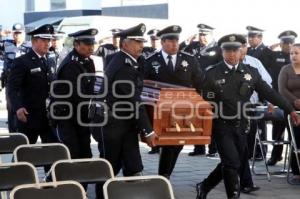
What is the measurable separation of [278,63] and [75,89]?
4392 millimetres

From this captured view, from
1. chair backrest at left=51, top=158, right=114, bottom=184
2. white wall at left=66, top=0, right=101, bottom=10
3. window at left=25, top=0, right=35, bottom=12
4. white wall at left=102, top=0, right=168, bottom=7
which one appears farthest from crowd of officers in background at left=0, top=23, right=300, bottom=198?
window at left=25, top=0, right=35, bottom=12

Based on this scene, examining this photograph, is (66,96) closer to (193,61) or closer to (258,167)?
(193,61)

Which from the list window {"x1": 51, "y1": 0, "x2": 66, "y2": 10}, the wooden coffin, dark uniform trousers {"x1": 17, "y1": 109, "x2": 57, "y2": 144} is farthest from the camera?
window {"x1": 51, "y1": 0, "x2": 66, "y2": 10}

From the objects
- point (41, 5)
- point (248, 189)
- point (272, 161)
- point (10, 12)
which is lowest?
point (272, 161)

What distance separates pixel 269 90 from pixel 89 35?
1949mm

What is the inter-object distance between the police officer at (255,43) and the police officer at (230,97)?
3.58 m

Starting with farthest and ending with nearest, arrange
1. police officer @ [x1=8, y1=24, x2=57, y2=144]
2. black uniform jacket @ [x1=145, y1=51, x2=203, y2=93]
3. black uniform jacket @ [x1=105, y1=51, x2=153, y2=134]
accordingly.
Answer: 1. black uniform jacket @ [x1=145, y1=51, x2=203, y2=93]
2. police officer @ [x1=8, y1=24, x2=57, y2=144]
3. black uniform jacket @ [x1=105, y1=51, x2=153, y2=134]

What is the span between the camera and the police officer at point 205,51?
→ 10641 millimetres

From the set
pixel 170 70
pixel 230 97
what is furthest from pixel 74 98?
pixel 230 97

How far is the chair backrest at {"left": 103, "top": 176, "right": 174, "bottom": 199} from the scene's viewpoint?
4797 millimetres

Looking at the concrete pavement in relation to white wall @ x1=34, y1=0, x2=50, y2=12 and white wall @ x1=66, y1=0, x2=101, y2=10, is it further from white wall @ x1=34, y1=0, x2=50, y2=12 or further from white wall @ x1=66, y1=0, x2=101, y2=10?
white wall @ x1=34, y1=0, x2=50, y2=12

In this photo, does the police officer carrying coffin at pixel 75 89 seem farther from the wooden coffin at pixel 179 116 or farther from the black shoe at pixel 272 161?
the black shoe at pixel 272 161

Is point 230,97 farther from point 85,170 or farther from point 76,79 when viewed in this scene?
point 85,170

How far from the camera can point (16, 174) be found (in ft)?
17.4
